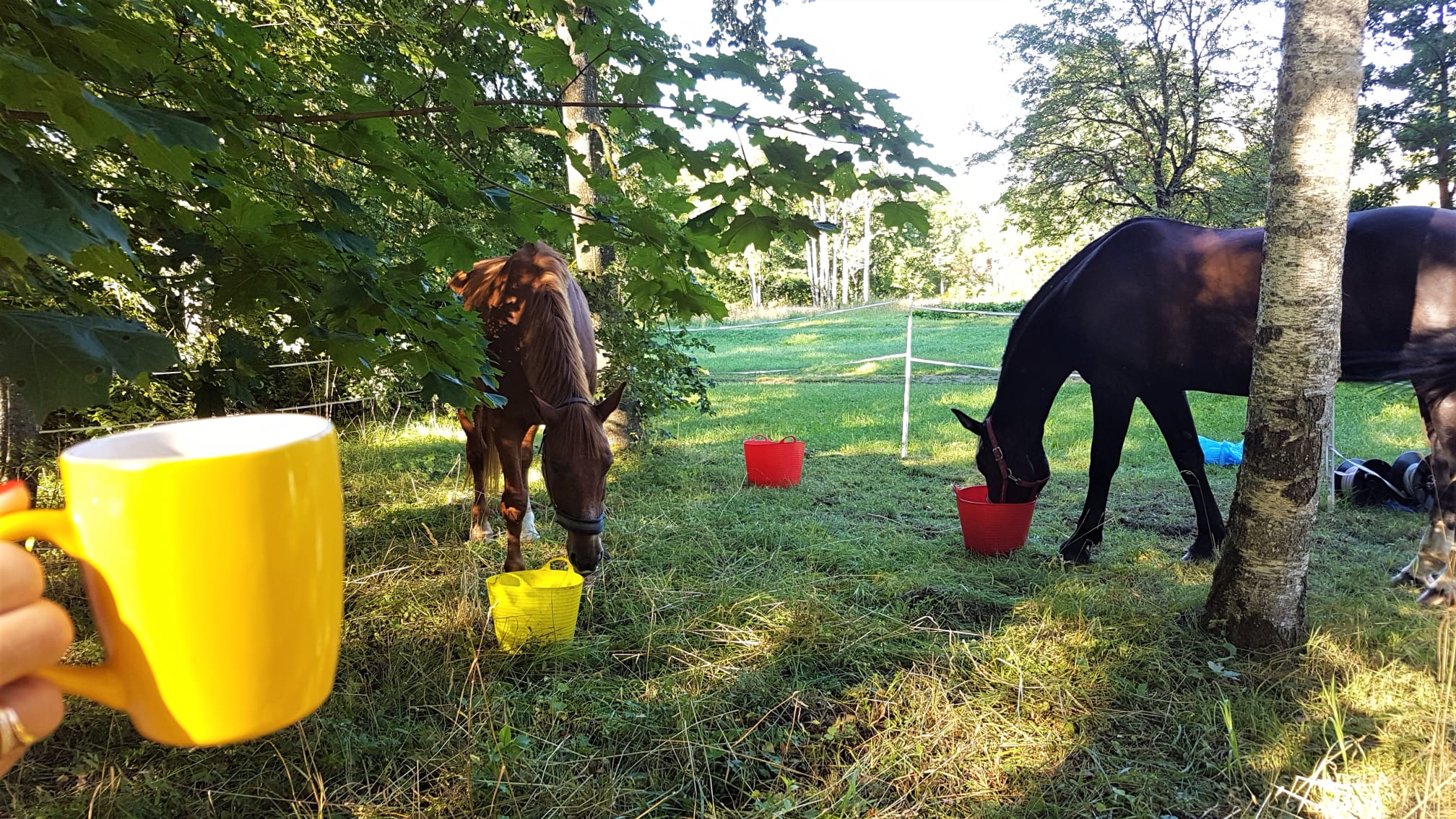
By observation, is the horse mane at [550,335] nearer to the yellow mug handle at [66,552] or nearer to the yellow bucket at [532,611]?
the yellow bucket at [532,611]

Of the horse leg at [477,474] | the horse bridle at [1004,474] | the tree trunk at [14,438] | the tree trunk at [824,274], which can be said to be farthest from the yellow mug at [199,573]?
the tree trunk at [824,274]

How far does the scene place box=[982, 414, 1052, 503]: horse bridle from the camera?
4.88m

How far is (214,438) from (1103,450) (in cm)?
518

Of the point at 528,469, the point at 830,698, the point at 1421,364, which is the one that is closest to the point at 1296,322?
the point at 1421,364

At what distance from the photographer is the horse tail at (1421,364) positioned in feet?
12.5

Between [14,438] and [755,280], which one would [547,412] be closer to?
[14,438]

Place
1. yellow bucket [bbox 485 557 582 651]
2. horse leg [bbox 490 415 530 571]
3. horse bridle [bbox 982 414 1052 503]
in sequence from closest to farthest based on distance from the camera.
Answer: yellow bucket [bbox 485 557 582 651]
horse leg [bbox 490 415 530 571]
horse bridle [bbox 982 414 1052 503]

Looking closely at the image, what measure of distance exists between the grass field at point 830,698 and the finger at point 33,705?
1.80 metres

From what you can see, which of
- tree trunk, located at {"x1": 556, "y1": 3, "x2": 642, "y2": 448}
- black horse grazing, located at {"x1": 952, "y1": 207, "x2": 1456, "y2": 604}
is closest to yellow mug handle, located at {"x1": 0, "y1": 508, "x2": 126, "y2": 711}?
black horse grazing, located at {"x1": 952, "y1": 207, "x2": 1456, "y2": 604}

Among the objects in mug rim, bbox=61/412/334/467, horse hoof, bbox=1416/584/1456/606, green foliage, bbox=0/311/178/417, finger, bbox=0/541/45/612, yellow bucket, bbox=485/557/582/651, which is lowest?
horse hoof, bbox=1416/584/1456/606

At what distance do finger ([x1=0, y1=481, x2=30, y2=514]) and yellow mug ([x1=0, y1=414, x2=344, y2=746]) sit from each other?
2 centimetres

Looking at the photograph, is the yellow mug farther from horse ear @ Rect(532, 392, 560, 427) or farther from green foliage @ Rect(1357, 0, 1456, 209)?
green foliage @ Rect(1357, 0, 1456, 209)

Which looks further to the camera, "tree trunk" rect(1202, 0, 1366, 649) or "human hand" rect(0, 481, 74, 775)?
"tree trunk" rect(1202, 0, 1366, 649)

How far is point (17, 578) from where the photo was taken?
514mm
